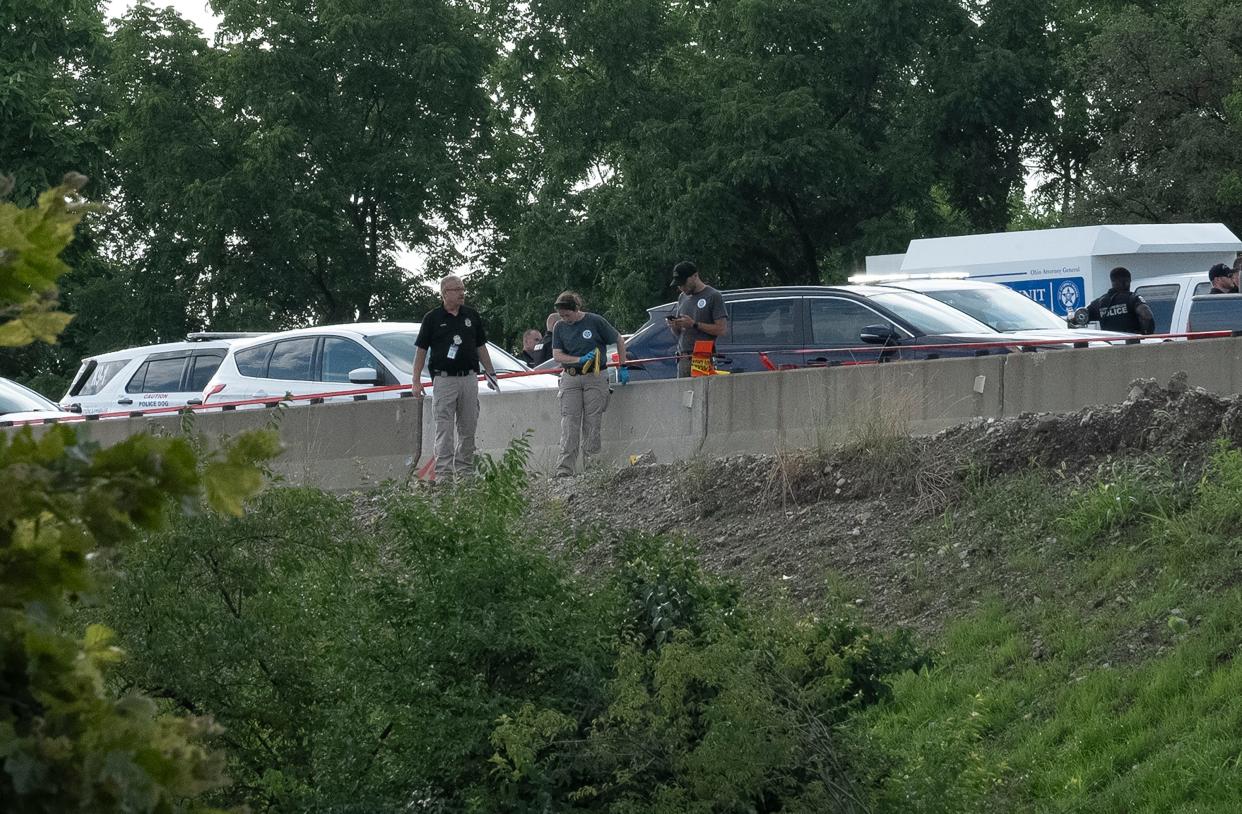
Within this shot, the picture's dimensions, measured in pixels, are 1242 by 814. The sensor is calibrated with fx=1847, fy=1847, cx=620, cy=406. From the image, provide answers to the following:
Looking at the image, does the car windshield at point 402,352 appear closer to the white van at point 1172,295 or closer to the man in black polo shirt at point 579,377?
the man in black polo shirt at point 579,377

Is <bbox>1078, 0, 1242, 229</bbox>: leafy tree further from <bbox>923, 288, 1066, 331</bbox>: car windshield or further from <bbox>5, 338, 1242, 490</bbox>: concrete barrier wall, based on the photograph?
<bbox>5, 338, 1242, 490</bbox>: concrete barrier wall

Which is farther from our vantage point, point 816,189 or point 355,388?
point 816,189

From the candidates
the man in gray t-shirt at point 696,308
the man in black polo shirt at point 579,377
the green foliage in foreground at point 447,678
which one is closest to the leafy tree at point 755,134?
the man in gray t-shirt at point 696,308

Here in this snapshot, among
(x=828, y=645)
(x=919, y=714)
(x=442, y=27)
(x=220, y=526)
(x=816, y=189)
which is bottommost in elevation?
(x=919, y=714)

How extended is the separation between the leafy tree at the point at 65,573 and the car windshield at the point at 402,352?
1651 centimetres

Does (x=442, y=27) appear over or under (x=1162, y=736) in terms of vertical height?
over

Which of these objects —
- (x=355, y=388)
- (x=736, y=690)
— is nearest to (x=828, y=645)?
(x=736, y=690)

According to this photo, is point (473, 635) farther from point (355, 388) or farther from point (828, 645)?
point (355, 388)

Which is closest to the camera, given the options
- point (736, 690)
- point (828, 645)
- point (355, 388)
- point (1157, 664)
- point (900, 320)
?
point (736, 690)

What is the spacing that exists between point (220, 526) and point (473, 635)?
34.8 inches

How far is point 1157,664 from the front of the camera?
834 cm

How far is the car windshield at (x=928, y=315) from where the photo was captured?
1645cm

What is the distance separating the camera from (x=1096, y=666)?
8.60 m

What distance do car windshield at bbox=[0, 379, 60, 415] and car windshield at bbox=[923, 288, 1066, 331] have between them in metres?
9.58
